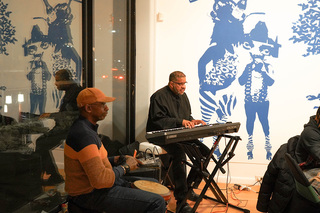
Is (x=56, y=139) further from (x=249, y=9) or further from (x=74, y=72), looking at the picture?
(x=249, y=9)

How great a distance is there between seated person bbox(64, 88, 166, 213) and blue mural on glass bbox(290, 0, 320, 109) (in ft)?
10.2

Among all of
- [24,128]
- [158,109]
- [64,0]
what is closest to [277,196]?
[158,109]

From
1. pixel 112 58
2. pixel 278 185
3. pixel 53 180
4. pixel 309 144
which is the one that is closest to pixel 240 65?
pixel 112 58

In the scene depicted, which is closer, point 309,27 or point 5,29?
point 5,29

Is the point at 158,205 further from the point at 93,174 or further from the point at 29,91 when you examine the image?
the point at 29,91

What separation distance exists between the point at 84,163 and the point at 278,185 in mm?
1710

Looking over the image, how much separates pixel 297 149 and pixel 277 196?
468mm

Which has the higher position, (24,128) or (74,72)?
(74,72)

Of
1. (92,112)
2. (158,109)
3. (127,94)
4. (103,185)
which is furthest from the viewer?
(127,94)

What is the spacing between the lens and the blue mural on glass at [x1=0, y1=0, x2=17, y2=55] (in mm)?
2008

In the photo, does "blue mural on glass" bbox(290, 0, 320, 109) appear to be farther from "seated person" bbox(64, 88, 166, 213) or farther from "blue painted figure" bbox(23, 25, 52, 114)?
"blue painted figure" bbox(23, 25, 52, 114)

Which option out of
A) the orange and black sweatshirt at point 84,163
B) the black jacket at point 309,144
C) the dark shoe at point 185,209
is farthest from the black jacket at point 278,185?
the orange and black sweatshirt at point 84,163

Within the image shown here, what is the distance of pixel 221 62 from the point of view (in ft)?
14.7

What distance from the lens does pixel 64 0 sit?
286 cm
